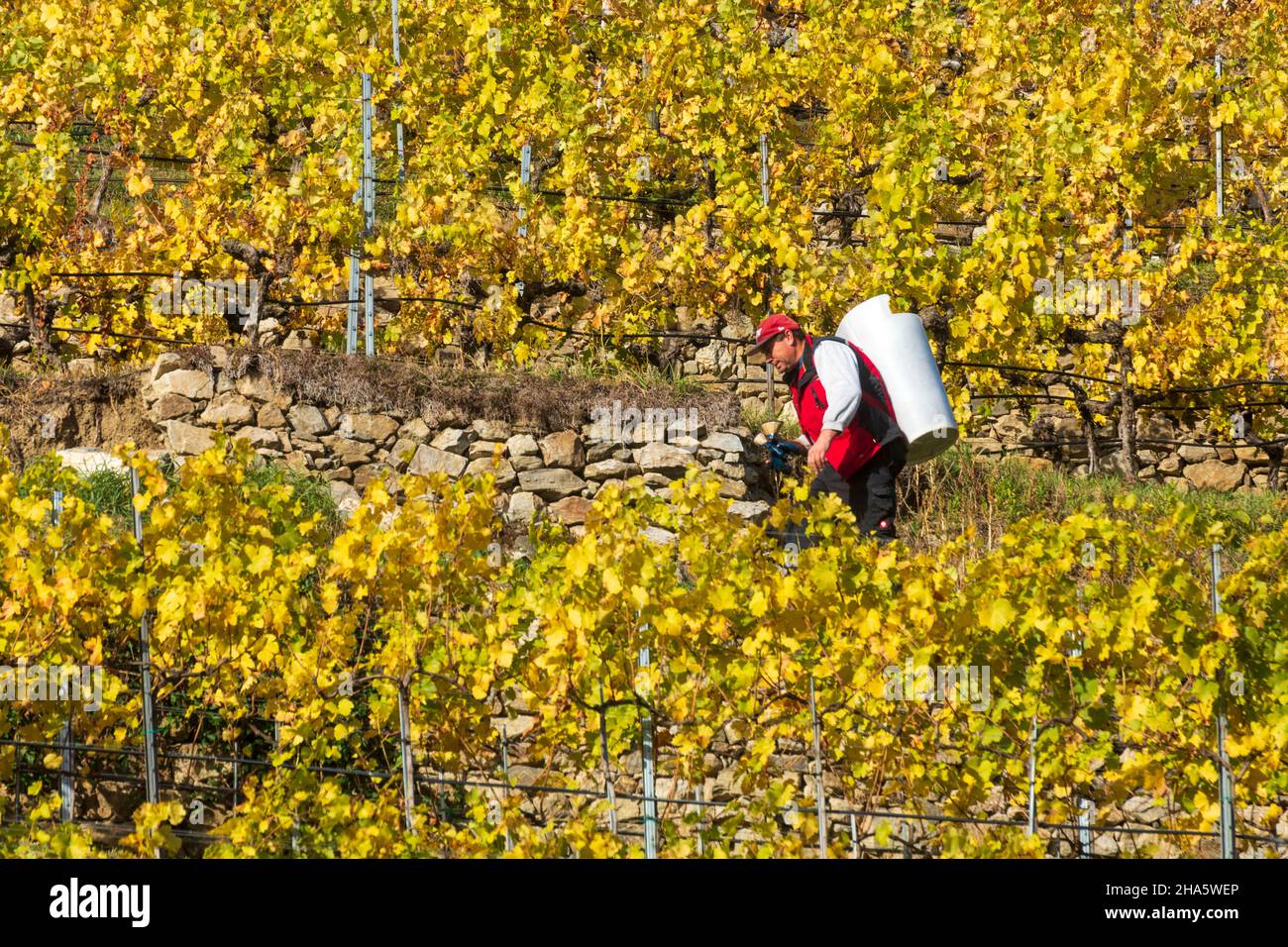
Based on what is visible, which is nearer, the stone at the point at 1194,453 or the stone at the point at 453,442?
the stone at the point at 453,442

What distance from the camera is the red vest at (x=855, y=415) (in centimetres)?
489

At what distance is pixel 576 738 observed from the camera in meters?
3.64

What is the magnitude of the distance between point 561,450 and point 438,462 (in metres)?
0.58

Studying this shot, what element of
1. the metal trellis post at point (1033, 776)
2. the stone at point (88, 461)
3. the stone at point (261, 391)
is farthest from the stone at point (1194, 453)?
the stone at point (88, 461)

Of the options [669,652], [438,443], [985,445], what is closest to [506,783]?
[669,652]

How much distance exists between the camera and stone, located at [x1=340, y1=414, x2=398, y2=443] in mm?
6605

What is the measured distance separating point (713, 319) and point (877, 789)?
475cm

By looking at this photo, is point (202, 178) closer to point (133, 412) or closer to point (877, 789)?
point (133, 412)

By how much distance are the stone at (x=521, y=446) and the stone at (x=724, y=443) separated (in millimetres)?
805

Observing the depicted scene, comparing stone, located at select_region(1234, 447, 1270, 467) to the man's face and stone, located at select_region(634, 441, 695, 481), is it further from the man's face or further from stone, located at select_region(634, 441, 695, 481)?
the man's face

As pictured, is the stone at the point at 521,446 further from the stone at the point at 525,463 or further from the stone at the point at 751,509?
the stone at the point at 751,509

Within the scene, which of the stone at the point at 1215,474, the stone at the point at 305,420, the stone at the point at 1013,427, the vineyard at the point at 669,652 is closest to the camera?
the vineyard at the point at 669,652

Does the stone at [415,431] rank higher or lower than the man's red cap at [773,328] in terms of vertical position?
lower
